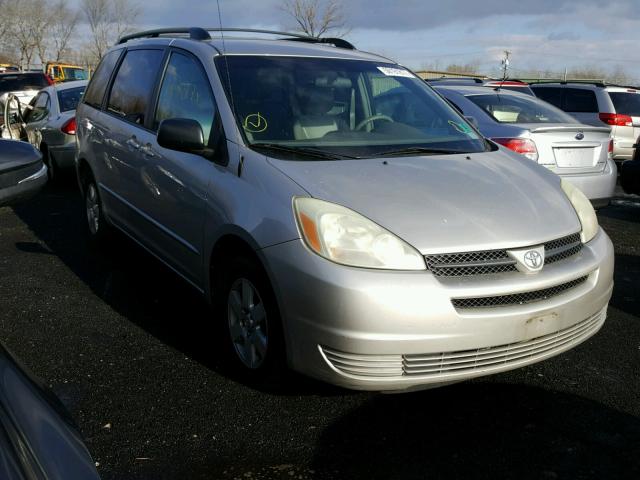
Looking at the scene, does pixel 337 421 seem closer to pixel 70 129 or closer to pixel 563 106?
pixel 70 129

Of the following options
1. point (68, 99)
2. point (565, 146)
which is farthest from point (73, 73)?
point (565, 146)

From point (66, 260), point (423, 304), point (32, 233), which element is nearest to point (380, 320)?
point (423, 304)

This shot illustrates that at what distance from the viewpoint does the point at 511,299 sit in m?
2.81

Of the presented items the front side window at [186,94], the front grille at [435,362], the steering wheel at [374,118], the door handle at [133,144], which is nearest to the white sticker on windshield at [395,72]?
the steering wheel at [374,118]

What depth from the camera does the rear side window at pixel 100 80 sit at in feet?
18.2

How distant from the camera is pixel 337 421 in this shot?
298 cm

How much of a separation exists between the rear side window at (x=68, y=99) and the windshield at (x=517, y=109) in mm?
5594

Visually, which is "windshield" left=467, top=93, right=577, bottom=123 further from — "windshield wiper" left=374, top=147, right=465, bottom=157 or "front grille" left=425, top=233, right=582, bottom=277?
"front grille" left=425, top=233, right=582, bottom=277

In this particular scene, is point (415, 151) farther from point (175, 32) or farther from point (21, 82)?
point (21, 82)

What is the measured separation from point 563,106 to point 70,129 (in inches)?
357

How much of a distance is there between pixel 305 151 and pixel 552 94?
36.0 feet

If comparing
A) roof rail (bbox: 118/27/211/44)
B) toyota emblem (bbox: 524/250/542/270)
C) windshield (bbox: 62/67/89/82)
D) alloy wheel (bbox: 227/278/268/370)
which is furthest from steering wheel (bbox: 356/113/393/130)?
windshield (bbox: 62/67/89/82)

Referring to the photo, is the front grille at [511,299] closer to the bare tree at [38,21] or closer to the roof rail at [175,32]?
the roof rail at [175,32]

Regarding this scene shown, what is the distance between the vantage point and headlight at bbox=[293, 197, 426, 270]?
272 centimetres
